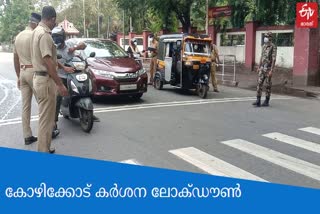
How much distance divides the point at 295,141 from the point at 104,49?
6.35 meters

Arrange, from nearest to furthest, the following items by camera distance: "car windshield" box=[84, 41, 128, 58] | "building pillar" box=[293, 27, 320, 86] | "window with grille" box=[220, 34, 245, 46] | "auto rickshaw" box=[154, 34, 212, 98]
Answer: "car windshield" box=[84, 41, 128, 58]
"auto rickshaw" box=[154, 34, 212, 98]
"building pillar" box=[293, 27, 320, 86]
"window with grille" box=[220, 34, 245, 46]

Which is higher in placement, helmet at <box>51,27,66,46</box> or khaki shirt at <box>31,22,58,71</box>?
helmet at <box>51,27,66,46</box>

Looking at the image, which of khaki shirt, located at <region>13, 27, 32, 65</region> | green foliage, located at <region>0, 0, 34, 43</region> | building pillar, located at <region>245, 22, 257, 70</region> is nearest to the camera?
khaki shirt, located at <region>13, 27, 32, 65</region>

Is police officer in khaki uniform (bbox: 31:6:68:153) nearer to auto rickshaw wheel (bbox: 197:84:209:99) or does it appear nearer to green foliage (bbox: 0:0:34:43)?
auto rickshaw wheel (bbox: 197:84:209:99)

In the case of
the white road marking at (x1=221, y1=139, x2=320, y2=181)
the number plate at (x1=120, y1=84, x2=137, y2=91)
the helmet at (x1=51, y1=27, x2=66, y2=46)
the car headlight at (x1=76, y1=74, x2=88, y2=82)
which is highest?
the helmet at (x1=51, y1=27, x2=66, y2=46)

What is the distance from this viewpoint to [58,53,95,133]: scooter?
7.77 meters

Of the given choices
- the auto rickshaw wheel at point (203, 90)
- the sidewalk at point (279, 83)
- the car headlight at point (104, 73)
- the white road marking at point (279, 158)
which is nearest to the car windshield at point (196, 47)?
the auto rickshaw wheel at point (203, 90)

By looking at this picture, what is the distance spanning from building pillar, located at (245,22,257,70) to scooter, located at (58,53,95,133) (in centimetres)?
1391

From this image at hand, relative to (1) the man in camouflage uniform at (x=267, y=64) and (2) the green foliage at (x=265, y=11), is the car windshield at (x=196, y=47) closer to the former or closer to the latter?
(1) the man in camouflage uniform at (x=267, y=64)

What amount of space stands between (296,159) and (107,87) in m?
5.71

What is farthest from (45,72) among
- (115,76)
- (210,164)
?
(115,76)

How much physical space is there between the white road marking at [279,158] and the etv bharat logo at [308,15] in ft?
28.5

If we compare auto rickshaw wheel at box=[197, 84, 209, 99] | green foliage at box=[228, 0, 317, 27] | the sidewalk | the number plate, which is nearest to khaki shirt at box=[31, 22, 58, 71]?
the number plate

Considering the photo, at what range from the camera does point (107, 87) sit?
35.3 feet
